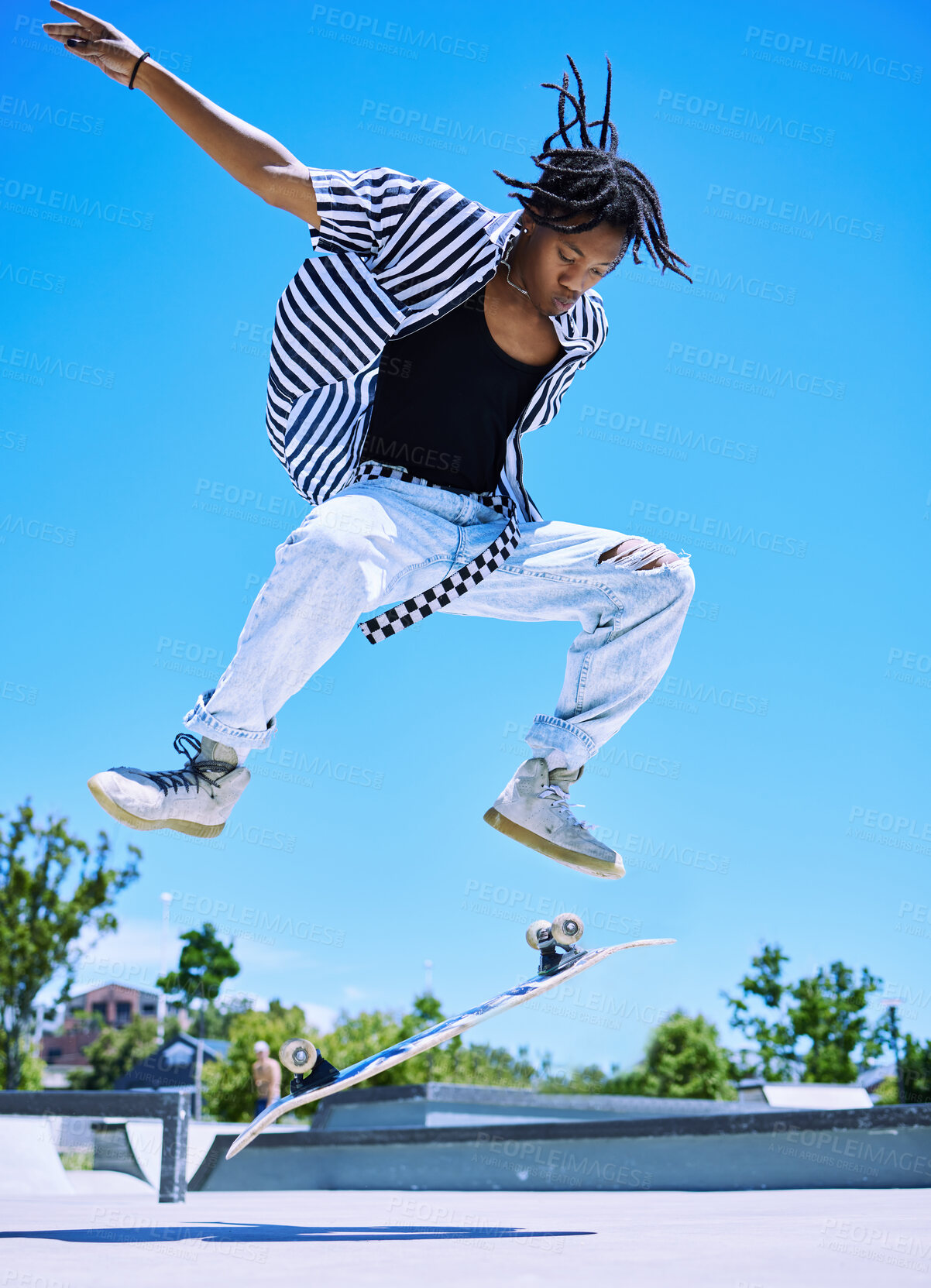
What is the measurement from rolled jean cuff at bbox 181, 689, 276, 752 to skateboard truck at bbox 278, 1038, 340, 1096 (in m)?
1.11

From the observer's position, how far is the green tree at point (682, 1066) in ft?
150

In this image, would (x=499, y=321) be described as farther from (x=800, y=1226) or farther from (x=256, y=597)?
(x=800, y=1226)

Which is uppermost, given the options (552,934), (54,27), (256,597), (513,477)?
(54,27)

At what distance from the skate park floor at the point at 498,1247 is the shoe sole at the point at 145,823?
1260mm

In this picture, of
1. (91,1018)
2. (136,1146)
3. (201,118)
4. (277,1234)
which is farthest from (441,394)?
(91,1018)

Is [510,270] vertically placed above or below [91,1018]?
above

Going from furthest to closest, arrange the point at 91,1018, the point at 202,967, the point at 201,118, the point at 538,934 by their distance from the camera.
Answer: the point at 91,1018, the point at 202,967, the point at 538,934, the point at 201,118

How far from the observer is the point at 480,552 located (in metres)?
3.77

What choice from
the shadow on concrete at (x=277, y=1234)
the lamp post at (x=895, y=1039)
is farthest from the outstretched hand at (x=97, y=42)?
the lamp post at (x=895, y=1039)

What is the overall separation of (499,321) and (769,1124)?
5836 mm

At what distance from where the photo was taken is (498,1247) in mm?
2922

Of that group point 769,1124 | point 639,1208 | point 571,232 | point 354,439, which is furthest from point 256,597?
point 769,1124

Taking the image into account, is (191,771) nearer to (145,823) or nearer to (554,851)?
(145,823)

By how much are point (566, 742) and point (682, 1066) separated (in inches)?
1883
